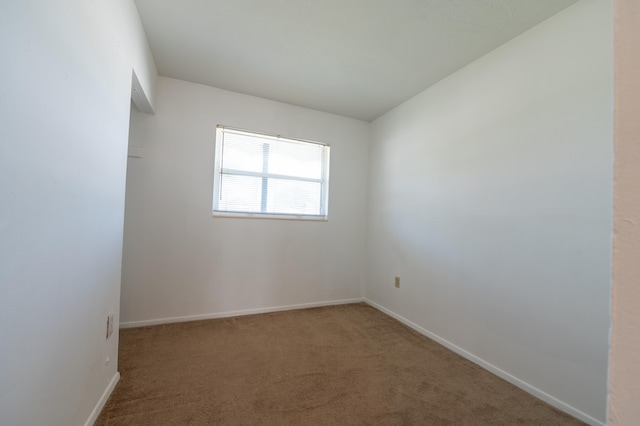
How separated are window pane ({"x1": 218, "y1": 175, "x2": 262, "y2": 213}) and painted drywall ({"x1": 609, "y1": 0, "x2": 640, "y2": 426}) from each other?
9.16 ft

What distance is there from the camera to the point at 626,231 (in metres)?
0.31

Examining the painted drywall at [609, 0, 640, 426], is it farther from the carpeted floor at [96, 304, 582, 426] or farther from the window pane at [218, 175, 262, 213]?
the window pane at [218, 175, 262, 213]

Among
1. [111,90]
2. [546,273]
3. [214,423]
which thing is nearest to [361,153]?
[546,273]

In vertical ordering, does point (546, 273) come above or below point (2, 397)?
above

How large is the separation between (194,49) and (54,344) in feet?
7.07

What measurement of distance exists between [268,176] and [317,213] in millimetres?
771

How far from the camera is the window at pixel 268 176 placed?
2.76 meters

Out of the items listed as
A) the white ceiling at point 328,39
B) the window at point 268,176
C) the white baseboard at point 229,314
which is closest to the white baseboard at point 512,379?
the white baseboard at point 229,314

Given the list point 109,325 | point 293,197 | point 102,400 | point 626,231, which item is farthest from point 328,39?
point 102,400

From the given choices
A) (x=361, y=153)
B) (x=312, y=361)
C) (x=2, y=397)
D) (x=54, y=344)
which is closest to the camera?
(x=2, y=397)

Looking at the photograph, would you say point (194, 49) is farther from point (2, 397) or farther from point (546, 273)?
point (546, 273)

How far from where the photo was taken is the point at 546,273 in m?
1.59

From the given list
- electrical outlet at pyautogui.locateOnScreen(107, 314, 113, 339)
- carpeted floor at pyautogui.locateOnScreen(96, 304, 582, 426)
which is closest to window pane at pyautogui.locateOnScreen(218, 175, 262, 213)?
carpeted floor at pyautogui.locateOnScreen(96, 304, 582, 426)

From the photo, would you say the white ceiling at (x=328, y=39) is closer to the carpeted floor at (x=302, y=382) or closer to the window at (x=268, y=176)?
the window at (x=268, y=176)
